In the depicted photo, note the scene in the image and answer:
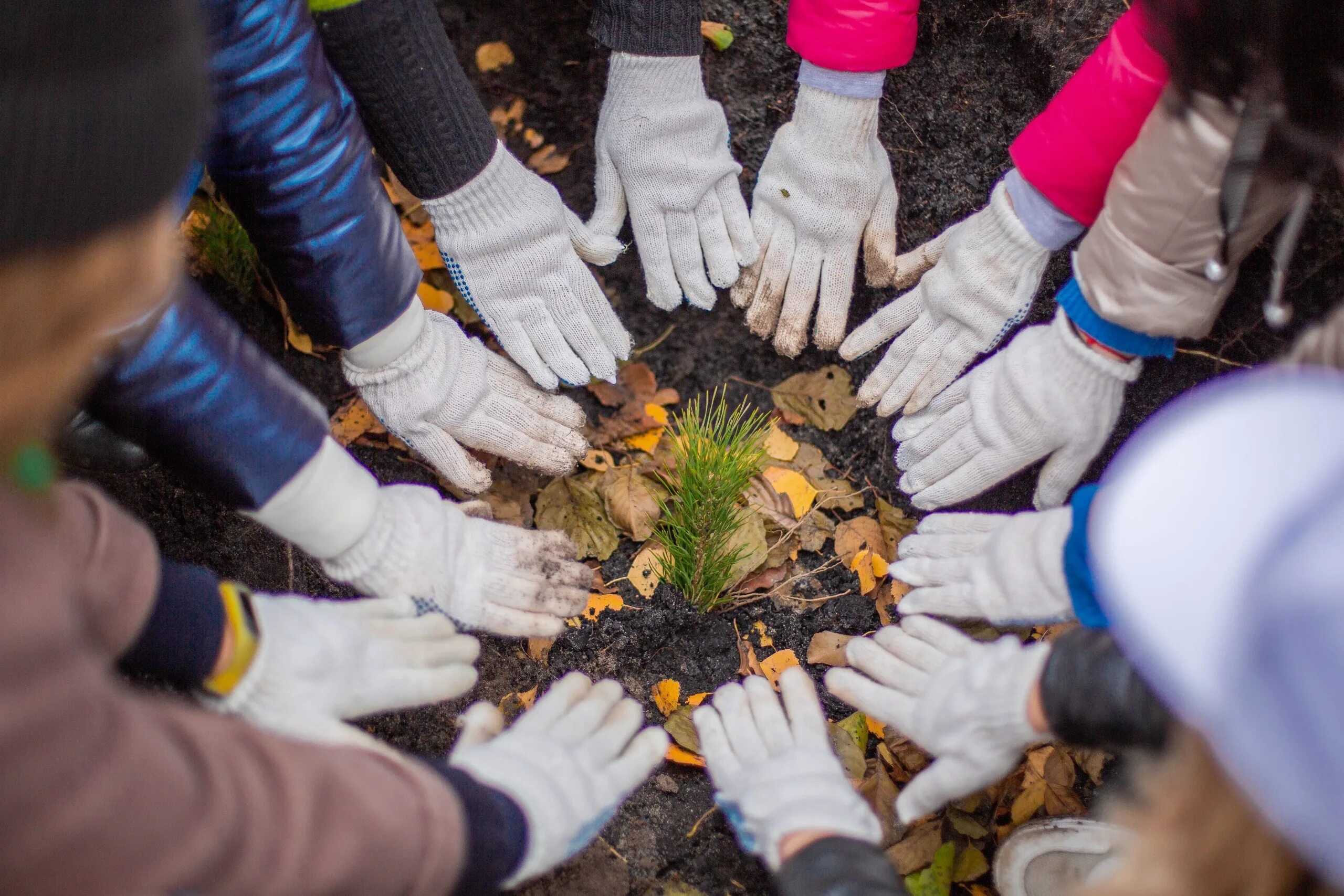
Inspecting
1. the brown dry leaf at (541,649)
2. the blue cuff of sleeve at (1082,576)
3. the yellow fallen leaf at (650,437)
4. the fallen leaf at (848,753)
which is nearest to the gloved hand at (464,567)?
the brown dry leaf at (541,649)

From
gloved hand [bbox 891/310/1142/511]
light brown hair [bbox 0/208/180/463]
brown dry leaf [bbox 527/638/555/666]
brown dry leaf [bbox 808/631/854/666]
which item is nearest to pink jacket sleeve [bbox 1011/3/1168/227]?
gloved hand [bbox 891/310/1142/511]

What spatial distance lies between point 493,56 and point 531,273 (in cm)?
62

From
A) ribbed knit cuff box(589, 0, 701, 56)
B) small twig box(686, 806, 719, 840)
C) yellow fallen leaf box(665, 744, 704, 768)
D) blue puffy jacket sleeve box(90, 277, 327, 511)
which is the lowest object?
small twig box(686, 806, 719, 840)

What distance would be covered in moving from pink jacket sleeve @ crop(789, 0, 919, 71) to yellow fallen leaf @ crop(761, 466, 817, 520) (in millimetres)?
760

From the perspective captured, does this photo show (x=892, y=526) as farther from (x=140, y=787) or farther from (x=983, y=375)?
(x=140, y=787)

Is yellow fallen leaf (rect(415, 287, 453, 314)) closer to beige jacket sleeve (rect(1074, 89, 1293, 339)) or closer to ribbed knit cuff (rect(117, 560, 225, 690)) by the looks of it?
ribbed knit cuff (rect(117, 560, 225, 690))

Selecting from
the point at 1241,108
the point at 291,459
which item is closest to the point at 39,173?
the point at 291,459

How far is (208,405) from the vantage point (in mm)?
1139

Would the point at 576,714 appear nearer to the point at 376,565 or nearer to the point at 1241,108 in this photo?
the point at 376,565

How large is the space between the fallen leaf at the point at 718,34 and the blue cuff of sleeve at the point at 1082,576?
3.95 feet

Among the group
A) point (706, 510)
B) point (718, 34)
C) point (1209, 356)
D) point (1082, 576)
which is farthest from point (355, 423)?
point (1209, 356)

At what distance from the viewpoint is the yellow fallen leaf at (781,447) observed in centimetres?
177

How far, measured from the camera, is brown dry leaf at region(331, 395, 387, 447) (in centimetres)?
171

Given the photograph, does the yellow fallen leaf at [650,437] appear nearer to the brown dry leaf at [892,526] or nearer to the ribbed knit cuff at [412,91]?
the brown dry leaf at [892,526]
